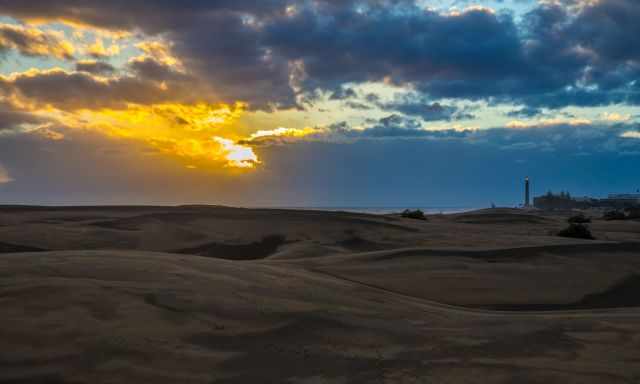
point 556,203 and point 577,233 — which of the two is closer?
point 577,233

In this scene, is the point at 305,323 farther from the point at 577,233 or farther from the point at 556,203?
the point at 556,203

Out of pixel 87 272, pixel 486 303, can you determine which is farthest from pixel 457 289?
pixel 87 272

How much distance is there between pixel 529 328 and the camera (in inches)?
165

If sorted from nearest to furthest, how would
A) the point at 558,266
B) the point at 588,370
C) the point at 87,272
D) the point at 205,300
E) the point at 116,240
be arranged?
the point at 588,370
the point at 205,300
the point at 87,272
the point at 558,266
the point at 116,240

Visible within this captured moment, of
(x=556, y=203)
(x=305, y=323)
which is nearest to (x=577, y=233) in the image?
(x=305, y=323)

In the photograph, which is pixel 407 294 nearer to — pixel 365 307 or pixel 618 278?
pixel 365 307

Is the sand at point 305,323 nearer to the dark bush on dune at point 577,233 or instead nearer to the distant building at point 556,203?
→ the dark bush on dune at point 577,233

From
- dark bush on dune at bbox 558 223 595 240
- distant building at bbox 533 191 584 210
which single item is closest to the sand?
dark bush on dune at bbox 558 223 595 240

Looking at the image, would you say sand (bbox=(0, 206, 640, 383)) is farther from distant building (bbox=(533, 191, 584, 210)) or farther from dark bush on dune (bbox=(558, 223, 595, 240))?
distant building (bbox=(533, 191, 584, 210))

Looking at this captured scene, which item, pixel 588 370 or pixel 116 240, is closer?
pixel 588 370

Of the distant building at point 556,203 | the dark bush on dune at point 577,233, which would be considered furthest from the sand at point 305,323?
the distant building at point 556,203

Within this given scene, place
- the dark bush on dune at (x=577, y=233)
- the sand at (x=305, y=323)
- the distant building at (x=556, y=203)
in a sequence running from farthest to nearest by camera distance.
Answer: the distant building at (x=556, y=203) < the dark bush on dune at (x=577, y=233) < the sand at (x=305, y=323)

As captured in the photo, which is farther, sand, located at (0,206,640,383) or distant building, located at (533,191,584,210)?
distant building, located at (533,191,584,210)

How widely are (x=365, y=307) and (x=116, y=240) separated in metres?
8.84
